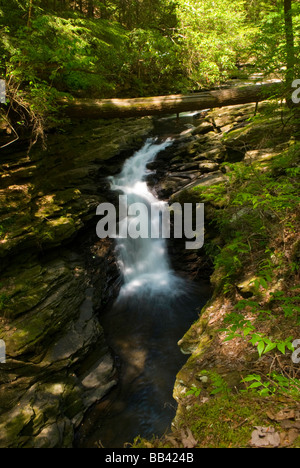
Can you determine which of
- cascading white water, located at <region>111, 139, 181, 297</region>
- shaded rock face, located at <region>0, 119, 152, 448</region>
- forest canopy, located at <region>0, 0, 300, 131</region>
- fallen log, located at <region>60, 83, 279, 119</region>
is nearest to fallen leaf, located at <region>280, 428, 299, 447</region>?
shaded rock face, located at <region>0, 119, 152, 448</region>

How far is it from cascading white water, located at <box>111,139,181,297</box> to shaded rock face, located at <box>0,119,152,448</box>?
435 mm

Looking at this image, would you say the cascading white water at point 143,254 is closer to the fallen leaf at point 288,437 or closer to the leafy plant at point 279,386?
the leafy plant at point 279,386

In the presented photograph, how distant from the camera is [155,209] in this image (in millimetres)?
8688

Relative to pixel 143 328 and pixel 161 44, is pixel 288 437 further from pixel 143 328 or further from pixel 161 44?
pixel 161 44

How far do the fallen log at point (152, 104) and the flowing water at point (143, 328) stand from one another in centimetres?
257

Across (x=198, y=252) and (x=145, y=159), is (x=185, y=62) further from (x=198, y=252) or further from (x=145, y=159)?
(x=198, y=252)

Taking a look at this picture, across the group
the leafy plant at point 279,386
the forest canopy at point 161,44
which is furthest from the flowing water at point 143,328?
the forest canopy at point 161,44

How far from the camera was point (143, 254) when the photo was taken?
8359 millimetres

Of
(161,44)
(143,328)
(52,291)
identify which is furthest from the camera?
(161,44)

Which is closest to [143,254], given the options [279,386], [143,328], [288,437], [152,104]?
[143,328]

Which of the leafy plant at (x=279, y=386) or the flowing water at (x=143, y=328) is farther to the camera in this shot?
the flowing water at (x=143, y=328)

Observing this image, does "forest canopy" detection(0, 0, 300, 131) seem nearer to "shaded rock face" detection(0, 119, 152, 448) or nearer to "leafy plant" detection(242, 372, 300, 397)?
"shaded rock face" detection(0, 119, 152, 448)

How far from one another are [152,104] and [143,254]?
4475mm

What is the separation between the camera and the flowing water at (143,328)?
4527 millimetres
